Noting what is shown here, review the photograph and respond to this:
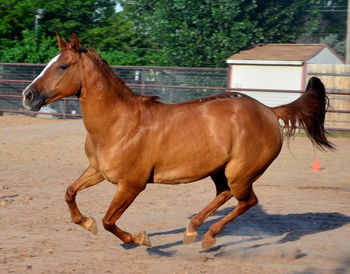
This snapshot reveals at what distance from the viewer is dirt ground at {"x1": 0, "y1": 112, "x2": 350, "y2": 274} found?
224 inches

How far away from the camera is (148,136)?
19.9 feet

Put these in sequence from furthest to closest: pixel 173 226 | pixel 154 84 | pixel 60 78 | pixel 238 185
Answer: pixel 154 84 → pixel 173 226 → pixel 238 185 → pixel 60 78

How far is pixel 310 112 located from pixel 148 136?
1.99 metres

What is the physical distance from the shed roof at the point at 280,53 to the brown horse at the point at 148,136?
14409 millimetres

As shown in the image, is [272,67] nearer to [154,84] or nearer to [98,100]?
[154,84]

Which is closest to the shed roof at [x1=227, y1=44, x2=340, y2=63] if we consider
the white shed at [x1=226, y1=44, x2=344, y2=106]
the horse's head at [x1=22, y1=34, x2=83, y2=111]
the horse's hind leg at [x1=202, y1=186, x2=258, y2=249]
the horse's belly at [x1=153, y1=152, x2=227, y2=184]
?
the white shed at [x1=226, y1=44, x2=344, y2=106]

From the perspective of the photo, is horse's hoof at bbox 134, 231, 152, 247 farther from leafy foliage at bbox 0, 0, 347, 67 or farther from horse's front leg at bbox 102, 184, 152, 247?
leafy foliage at bbox 0, 0, 347, 67

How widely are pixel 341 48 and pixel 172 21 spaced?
17217 millimetres

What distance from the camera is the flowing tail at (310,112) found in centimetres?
701

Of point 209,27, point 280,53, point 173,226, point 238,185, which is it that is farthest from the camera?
point 209,27

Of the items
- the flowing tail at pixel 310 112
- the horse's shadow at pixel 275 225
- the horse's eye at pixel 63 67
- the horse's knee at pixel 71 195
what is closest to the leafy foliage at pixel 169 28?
the horse's shadow at pixel 275 225

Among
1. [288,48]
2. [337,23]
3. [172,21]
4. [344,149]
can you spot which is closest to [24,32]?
[172,21]

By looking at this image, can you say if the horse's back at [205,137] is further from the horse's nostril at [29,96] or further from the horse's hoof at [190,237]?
the horse's nostril at [29,96]

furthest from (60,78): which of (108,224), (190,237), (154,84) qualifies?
(154,84)
